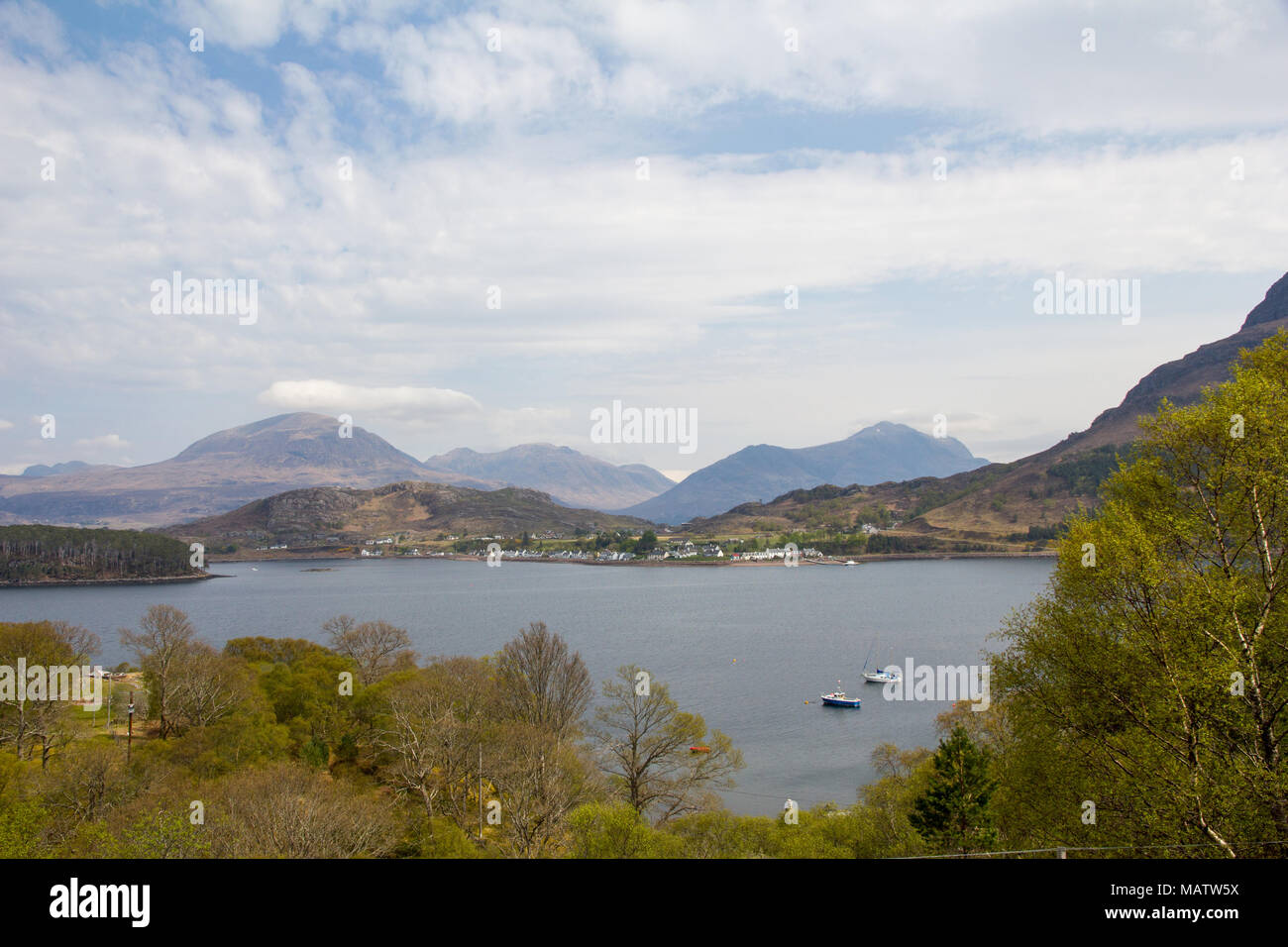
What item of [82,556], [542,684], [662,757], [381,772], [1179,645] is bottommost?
[381,772]

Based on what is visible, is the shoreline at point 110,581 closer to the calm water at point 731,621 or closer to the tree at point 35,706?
the calm water at point 731,621

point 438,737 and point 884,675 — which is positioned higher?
point 438,737

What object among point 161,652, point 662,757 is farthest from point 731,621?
point 161,652

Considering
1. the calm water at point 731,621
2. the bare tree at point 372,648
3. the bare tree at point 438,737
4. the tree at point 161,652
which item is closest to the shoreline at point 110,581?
the calm water at point 731,621

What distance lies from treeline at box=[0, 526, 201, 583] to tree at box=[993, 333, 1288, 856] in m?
201

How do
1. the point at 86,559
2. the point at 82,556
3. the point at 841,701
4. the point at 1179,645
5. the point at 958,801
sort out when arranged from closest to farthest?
the point at 1179,645 → the point at 958,801 → the point at 841,701 → the point at 86,559 → the point at 82,556

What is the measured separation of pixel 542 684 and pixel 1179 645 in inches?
1230

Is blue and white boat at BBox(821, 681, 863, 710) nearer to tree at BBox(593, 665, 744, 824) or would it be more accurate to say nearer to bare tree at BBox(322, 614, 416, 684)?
tree at BBox(593, 665, 744, 824)

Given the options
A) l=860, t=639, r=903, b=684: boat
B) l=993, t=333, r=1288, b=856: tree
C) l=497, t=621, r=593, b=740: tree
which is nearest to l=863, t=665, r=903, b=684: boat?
l=860, t=639, r=903, b=684: boat

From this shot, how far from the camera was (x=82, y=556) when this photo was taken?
172 meters

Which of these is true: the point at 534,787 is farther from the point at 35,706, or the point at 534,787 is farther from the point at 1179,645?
the point at 35,706
